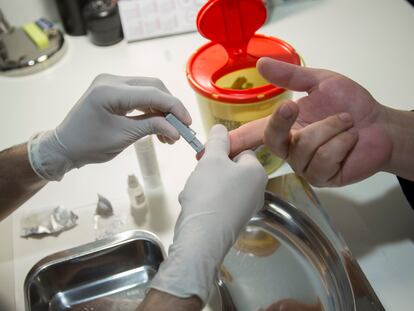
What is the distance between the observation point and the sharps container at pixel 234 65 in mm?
805

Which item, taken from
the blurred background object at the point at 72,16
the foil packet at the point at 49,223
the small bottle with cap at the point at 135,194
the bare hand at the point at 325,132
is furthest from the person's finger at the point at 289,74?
the blurred background object at the point at 72,16

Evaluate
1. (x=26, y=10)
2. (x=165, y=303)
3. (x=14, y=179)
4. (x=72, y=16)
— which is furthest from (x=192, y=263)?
(x=26, y=10)

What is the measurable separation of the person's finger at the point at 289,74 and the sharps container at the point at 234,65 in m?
0.03

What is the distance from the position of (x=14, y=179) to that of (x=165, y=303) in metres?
Answer: 0.43

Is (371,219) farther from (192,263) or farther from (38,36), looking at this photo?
(38,36)

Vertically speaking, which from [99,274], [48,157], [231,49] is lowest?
[99,274]

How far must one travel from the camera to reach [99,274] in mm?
846

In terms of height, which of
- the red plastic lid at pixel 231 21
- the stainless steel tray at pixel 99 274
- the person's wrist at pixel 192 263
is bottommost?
the stainless steel tray at pixel 99 274

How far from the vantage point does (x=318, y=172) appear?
0.72m

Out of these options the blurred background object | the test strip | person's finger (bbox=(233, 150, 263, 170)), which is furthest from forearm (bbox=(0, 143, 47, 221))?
the blurred background object

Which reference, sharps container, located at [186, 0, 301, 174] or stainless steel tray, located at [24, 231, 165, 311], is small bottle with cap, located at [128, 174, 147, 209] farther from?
sharps container, located at [186, 0, 301, 174]

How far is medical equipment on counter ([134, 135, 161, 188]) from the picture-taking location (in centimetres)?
86

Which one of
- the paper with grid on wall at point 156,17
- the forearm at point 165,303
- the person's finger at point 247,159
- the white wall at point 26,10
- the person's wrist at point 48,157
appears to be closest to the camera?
the forearm at point 165,303

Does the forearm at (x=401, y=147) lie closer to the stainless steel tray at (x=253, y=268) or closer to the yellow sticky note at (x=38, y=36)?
the stainless steel tray at (x=253, y=268)
